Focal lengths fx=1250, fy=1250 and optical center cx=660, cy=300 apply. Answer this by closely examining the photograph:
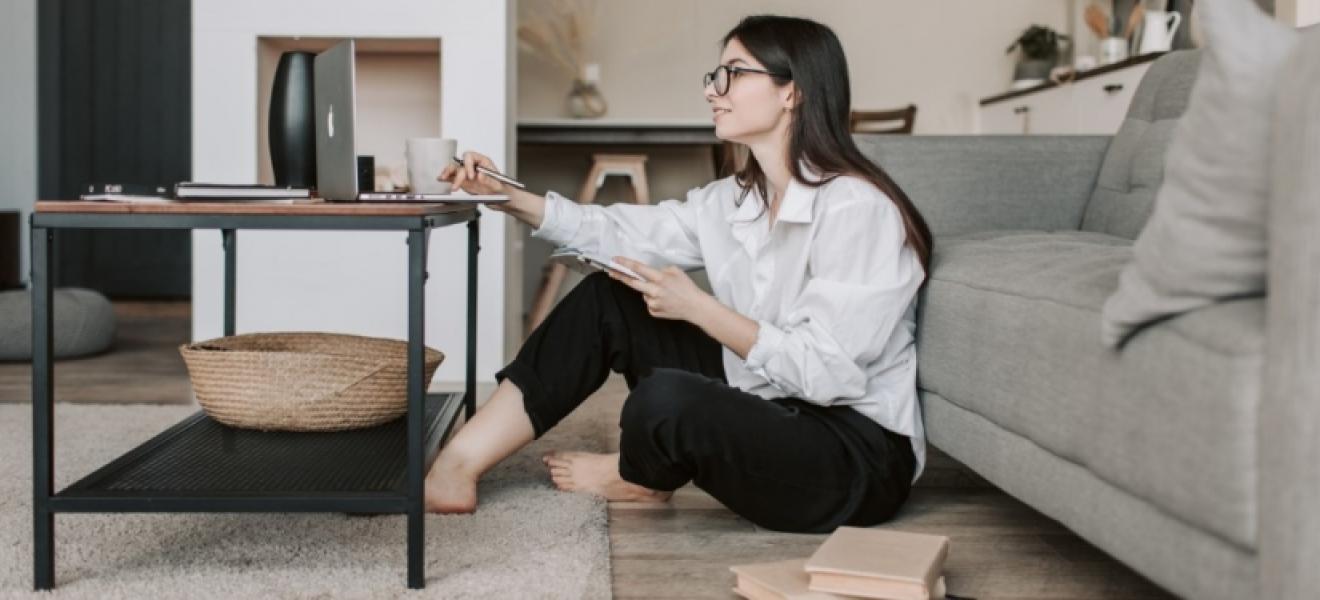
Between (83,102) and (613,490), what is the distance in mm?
4672

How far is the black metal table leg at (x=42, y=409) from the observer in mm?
1479

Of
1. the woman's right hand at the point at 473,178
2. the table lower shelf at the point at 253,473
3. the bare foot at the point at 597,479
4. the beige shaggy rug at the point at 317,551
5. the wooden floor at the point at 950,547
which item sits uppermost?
the woman's right hand at the point at 473,178

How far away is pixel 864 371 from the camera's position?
5.78ft

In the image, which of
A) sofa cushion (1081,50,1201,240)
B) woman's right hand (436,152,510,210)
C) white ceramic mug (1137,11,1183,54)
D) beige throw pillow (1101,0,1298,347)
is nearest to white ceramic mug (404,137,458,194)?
woman's right hand (436,152,510,210)

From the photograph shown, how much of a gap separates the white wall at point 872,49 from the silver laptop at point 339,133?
4138mm

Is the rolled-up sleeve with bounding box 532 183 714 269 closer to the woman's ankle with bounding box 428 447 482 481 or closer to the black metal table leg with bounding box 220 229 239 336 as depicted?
the woman's ankle with bounding box 428 447 482 481

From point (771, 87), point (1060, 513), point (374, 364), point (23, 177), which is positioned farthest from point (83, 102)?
point (1060, 513)

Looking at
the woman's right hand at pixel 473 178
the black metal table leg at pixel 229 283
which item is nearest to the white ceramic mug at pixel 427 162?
the woman's right hand at pixel 473 178

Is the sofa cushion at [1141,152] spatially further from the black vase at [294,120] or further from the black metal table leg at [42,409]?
the black metal table leg at [42,409]

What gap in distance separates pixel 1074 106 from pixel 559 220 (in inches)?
131

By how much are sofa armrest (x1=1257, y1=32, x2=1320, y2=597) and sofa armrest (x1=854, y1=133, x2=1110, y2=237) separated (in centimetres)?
156

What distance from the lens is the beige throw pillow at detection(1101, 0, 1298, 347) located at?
3.59ft

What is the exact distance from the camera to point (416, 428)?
1539 mm

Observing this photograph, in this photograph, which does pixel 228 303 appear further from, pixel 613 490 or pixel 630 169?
pixel 630 169
